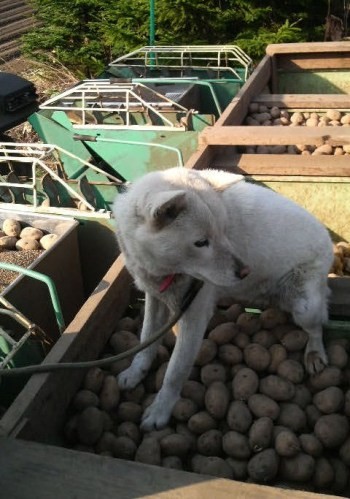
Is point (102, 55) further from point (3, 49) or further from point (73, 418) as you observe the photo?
point (73, 418)

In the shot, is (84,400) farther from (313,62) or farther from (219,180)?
(313,62)

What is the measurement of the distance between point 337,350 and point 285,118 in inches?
150

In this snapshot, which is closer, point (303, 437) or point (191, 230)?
point (191, 230)

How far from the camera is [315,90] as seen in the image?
773 centimetres

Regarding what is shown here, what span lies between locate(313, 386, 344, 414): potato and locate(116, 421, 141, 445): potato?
893 millimetres

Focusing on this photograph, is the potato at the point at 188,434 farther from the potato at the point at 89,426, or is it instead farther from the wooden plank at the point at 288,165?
the wooden plank at the point at 288,165

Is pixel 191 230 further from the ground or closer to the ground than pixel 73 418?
further from the ground

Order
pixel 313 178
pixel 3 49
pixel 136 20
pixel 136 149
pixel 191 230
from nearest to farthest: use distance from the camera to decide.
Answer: pixel 191 230 → pixel 313 178 → pixel 136 149 → pixel 136 20 → pixel 3 49

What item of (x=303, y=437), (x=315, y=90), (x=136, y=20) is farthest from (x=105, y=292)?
(x=136, y=20)

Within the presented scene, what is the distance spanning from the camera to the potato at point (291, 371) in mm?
2873

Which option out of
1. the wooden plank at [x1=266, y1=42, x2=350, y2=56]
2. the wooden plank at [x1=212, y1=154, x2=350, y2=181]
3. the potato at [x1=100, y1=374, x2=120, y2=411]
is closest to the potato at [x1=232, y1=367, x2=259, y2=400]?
the potato at [x1=100, y1=374, x2=120, y2=411]

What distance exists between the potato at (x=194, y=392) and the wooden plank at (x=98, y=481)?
33.2 inches

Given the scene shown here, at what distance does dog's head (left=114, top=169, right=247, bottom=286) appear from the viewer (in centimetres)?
216

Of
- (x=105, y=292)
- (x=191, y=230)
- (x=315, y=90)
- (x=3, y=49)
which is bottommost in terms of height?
(x=3, y=49)
